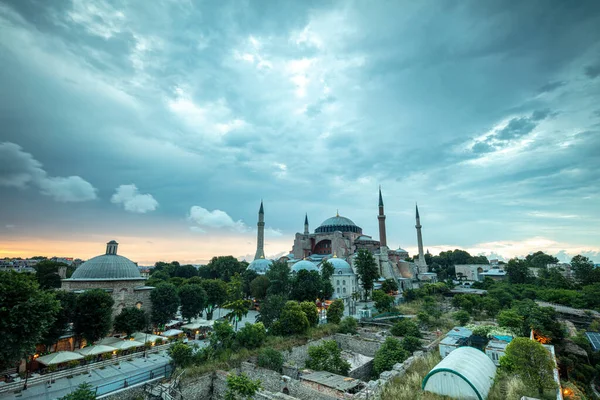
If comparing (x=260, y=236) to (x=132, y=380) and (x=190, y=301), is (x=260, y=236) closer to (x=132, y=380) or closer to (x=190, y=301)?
(x=190, y=301)

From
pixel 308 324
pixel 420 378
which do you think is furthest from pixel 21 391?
pixel 420 378

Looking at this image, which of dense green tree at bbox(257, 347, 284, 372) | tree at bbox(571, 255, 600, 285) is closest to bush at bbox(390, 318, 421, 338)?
dense green tree at bbox(257, 347, 284, 372)

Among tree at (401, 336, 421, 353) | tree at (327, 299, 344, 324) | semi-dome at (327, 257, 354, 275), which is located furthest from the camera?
semi-dome at (327, 257, 354, 275)

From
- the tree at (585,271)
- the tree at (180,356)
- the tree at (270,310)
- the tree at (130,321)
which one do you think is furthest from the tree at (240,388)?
the tree at (585,271)

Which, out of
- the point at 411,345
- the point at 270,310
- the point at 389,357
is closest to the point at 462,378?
the point at 389,357

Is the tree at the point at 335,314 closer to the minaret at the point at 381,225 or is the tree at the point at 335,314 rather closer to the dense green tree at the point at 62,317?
the dense green tree at the point at 62,317

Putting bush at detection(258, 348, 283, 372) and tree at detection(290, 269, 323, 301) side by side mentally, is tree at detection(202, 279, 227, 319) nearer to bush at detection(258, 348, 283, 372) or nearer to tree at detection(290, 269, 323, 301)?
tree at detection(290, 269, 323, 301)

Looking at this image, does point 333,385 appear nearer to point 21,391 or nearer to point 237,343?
point 237,343
